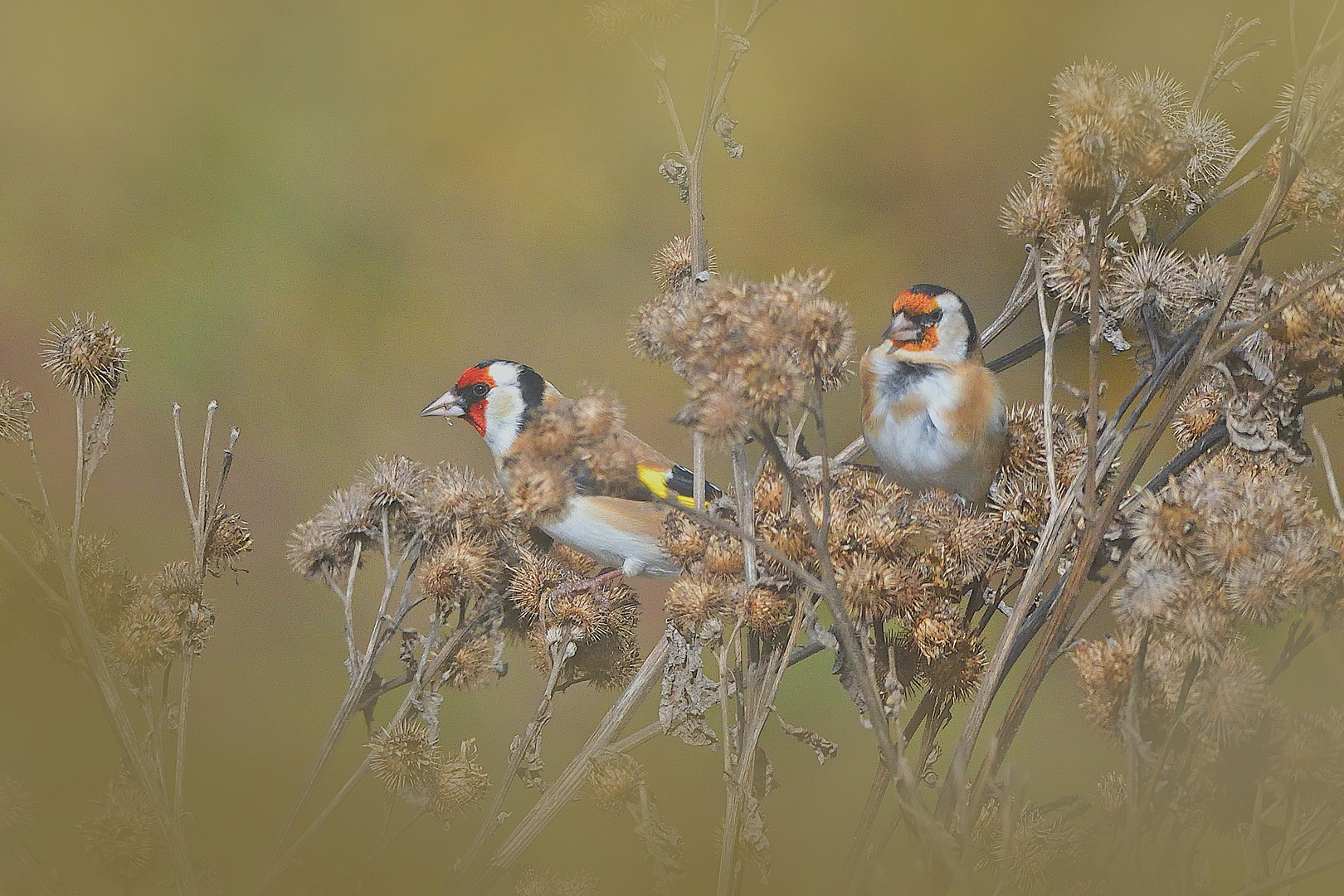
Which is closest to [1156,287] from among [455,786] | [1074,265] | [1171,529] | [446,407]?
[1074,265]

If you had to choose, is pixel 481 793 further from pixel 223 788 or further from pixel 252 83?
pixel 252 83

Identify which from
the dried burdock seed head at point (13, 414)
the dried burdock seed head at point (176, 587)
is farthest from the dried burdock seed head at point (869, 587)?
the dried burdock seed head at point (13, 414)

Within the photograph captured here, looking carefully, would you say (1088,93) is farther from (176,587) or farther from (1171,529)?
Result: (176,587)

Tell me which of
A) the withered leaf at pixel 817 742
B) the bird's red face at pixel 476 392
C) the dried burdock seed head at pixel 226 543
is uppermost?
the bird's red face at pixel 476 392

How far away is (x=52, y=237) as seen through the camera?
4.59 ft

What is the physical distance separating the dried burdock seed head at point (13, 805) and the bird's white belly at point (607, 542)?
0.37 m

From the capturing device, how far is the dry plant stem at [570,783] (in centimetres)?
59

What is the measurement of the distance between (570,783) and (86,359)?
380 mm

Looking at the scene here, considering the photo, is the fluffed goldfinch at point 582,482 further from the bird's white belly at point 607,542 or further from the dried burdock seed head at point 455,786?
the dried burdock seed head at point 455,786

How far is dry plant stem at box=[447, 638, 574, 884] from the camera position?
1.84 ft

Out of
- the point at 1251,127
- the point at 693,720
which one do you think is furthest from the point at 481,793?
the point at 1251,127

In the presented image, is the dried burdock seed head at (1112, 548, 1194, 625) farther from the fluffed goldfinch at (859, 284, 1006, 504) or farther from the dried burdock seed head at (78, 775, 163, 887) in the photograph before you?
the dried burdock seed head at (78, 775, 163, 887)

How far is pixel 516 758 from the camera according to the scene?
59 centimetres

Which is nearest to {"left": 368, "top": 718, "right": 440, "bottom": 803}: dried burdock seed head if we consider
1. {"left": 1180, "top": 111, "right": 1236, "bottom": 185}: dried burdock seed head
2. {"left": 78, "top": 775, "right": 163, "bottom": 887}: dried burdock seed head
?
{"left": 78, "top": 775, "right": 163, "bottom": 887}: dried burdock seed head
